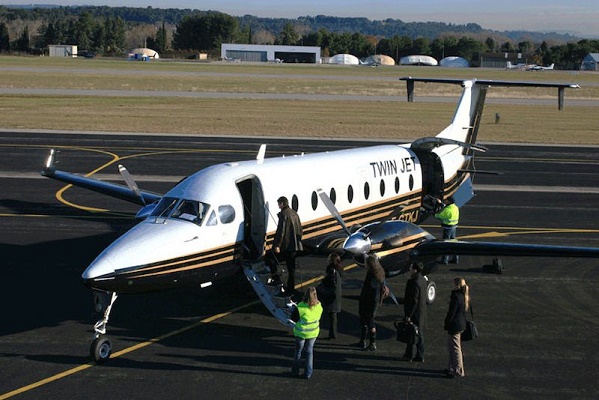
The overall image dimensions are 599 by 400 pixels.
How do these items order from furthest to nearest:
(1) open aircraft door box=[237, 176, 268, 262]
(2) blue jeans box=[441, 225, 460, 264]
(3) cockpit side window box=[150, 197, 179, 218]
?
1. (2) blue jeans box=[441, 225, 460, 264]
2. (1) open aircraft door box=[237, 176, 268, 262]
3. (3) cockpit side window box=[150, 197, 179, 218]

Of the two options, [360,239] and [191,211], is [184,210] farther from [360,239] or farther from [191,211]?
[360,239]

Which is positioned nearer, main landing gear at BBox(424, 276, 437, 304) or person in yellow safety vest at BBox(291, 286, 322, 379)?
person in yellow safety vest at BBox(291, 286, 322, 379)

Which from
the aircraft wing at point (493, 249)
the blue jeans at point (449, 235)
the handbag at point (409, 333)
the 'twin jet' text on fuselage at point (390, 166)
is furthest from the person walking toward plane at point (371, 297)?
the blue jeans at point (449, 235)

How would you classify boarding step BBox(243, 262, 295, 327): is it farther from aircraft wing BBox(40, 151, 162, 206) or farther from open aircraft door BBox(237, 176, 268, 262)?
aircraft wing BBox(40, 151, 162, 206)

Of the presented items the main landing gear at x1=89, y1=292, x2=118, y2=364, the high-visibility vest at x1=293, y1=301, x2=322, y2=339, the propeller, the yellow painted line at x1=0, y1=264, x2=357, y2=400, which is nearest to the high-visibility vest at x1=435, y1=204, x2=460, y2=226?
the yellow painted line at x1=0, y1=264, x2=357, y2=400

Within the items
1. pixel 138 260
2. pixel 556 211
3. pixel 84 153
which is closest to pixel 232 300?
pixel 138 260

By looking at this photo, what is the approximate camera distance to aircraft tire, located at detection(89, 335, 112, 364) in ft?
52.8

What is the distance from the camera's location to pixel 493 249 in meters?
19.3

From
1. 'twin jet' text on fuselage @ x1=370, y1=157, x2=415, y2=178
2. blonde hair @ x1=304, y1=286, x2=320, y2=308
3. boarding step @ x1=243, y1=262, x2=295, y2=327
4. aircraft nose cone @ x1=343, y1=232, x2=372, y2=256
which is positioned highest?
'twin jet' text on fuselage @ x1=370, y1=157, x2=415, y2=178

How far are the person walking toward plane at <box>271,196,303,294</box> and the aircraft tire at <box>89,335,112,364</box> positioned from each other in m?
4.58

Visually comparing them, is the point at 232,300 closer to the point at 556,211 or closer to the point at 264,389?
the point at 264,389

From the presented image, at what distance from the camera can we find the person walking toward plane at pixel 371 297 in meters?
17.0

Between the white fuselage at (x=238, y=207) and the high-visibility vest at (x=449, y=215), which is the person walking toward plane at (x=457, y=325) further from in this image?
the high-visibility vest at (x=449, y=215)

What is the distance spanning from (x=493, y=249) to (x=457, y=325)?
12.9 ft
